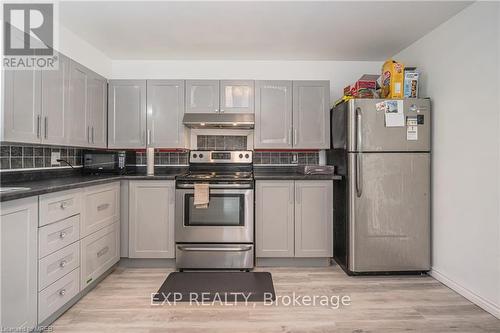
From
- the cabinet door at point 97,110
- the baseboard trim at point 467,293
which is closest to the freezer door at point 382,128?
the baseboard trim at point 467,293

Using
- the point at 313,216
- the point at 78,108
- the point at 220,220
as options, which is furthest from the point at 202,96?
the point at 313,216

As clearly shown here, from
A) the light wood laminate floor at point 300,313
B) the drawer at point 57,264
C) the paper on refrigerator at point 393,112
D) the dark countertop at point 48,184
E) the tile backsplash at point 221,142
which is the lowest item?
the light wood laminate floor at point 300,313

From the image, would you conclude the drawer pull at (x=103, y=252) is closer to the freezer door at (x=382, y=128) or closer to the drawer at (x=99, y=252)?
the drawer at (x=99, y=252)

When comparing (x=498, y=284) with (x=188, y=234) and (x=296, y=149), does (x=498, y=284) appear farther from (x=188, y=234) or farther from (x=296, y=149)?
(x=188, y=234)

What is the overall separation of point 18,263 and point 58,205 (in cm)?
44

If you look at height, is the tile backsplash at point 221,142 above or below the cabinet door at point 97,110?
below

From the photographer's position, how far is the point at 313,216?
9.84 ft

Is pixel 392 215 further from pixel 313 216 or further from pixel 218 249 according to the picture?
pixel 218 249

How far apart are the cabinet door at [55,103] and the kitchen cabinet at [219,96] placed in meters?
1.20

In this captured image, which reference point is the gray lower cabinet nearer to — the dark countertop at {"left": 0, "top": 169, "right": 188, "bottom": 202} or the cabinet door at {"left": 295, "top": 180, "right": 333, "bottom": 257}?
the cabinet door at {"left": 295, "top": 180, "right": 333, "bottom": 257}

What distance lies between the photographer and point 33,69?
81.1 inches

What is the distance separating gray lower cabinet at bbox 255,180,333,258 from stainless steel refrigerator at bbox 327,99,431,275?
0.31 metres

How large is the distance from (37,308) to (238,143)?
8.00 feet

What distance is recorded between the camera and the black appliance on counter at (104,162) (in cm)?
310
